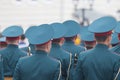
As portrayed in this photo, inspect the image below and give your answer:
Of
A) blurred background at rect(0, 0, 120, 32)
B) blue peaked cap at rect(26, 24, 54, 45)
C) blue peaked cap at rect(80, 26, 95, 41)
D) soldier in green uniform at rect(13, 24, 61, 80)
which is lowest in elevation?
blurred background at rect(0, 0, 120, 32)

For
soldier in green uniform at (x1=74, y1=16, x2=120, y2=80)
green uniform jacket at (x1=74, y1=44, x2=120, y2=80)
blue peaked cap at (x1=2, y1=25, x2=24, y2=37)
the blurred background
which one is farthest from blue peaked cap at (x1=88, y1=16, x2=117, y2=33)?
the blurred background

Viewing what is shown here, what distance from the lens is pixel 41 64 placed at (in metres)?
4.98

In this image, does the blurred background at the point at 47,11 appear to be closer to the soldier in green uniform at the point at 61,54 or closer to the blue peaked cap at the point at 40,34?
the soldier in green uniform at the point at 61,54

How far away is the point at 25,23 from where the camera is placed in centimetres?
2092

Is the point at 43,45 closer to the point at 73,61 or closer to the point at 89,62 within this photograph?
the point at 89,62

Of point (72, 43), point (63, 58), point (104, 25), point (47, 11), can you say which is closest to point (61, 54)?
point (63, 58)

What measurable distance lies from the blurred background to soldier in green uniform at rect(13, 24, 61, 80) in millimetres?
14452

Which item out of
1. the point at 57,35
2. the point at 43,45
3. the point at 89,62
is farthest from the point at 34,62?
the point at 57,35

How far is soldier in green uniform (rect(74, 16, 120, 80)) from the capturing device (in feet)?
16.3

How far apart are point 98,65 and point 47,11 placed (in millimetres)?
16548

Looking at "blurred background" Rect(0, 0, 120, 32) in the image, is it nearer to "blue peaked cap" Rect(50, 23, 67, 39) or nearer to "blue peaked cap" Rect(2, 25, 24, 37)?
"blue peaked cap" Rect(2, 25, 24, 37)

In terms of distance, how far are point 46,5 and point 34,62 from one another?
16.3 metres

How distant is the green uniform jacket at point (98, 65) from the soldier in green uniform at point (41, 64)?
317 millimetres

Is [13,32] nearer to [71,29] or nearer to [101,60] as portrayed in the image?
[71,29]
